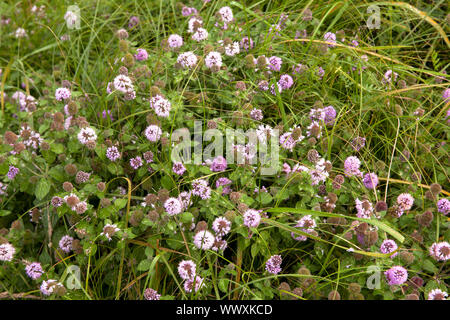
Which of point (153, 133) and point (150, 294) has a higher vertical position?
point (153, 133)

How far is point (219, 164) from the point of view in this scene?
2.01 m

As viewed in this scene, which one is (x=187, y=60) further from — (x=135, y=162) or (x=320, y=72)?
(x=320, y=72)

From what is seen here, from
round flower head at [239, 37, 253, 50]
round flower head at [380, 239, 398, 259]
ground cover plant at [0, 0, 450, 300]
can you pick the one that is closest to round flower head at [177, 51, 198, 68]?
ground cover plant at [0, 0, 450, 300]

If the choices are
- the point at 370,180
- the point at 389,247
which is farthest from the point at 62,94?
the point at 389,247

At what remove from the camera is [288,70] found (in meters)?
2.45

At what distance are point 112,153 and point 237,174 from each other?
25.3 inches

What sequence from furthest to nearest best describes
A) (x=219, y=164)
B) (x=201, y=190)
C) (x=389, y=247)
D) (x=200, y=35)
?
(x=200, y=35) < (x=219, y=164) < (x=201, y=190) < (x=389, y=247)

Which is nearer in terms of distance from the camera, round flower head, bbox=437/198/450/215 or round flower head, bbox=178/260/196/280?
round flower head, bbox=178/260/196/280

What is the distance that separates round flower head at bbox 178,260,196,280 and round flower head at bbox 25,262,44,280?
0.70m

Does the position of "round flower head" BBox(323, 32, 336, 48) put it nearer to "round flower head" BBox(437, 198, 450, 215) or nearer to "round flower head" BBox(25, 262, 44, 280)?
"round flower head" BBox(437, 198, 450, 215)

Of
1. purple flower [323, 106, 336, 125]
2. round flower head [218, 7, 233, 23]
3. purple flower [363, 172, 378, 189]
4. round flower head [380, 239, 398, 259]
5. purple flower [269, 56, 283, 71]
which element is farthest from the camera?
round flower head [218, 7, 233, 23]

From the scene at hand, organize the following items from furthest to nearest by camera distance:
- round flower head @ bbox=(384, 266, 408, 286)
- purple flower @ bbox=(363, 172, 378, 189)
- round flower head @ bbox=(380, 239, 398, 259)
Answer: purple flower @ bbox=(363, 172, 378, 189) < round flower head @ bbox=(380, 239, 398, 259) < round flower head @ bbox=(384, 266, 408, 286)

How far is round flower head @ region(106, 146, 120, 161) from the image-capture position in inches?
82.2

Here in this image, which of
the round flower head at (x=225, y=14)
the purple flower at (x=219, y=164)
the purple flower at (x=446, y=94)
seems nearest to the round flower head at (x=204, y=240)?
the purple flower at (x=219, y=164)
